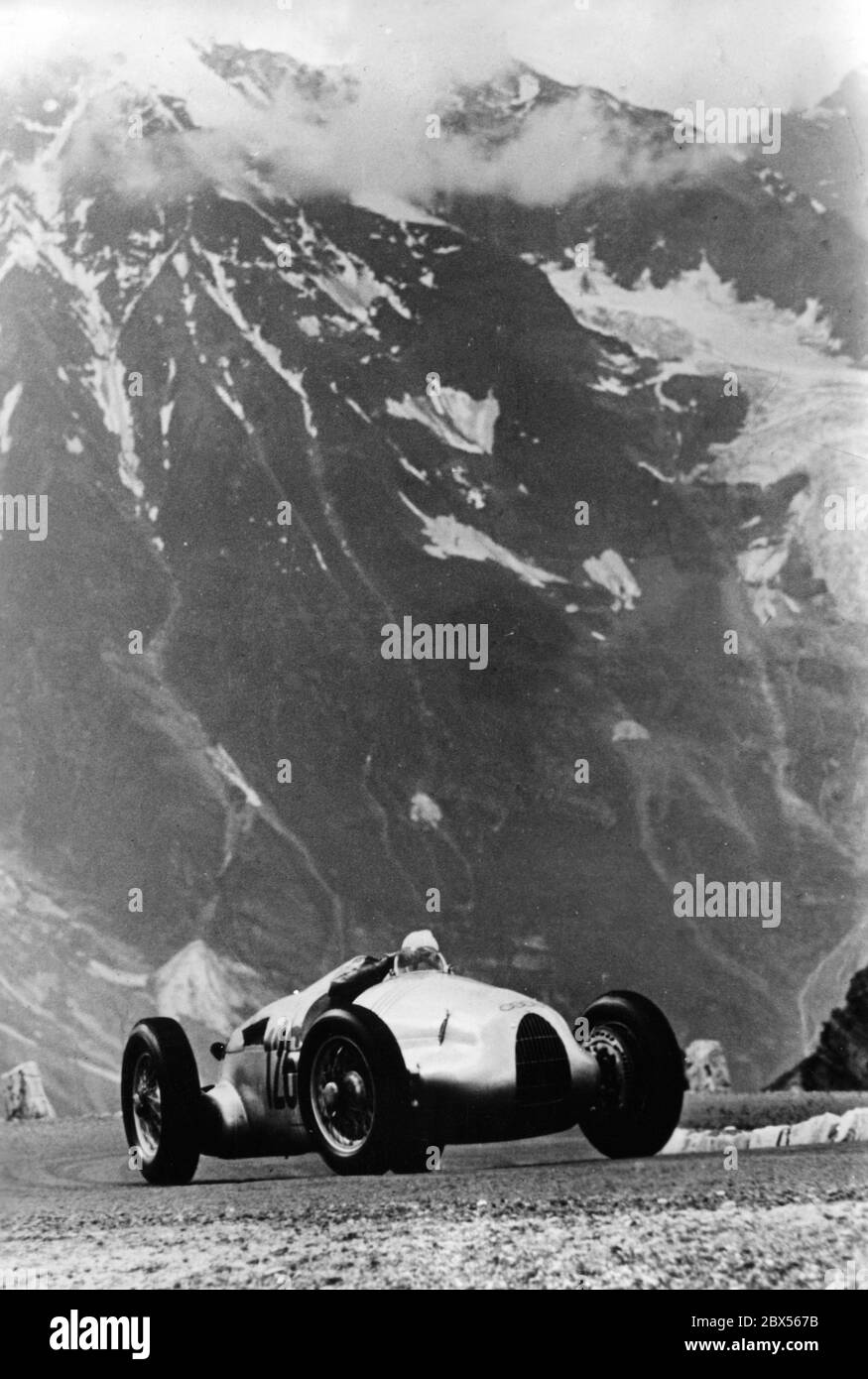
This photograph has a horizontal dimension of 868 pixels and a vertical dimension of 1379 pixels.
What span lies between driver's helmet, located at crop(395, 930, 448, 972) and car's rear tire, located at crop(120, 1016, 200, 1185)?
0.83m

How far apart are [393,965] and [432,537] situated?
162 centimetres

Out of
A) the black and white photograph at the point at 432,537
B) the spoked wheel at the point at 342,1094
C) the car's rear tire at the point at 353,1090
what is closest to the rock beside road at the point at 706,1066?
the black and white photograph at the point at 432,537

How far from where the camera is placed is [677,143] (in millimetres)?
5402

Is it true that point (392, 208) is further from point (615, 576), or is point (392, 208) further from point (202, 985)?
point (202, 985)

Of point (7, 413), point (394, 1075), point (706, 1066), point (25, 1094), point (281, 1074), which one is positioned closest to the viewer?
point (394, 1075)

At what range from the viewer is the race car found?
15.3 ft

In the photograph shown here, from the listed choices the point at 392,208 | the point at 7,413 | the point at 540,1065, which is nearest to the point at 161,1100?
the point at 540,1065

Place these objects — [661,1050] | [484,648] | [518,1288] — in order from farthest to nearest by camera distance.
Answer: [484,648] < [661,1050] < [518,1288]

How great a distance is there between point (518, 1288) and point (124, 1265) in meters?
1.31

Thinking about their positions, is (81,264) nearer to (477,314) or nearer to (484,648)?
(477,314)

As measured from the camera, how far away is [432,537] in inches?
213

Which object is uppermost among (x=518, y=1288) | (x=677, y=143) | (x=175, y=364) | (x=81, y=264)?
(x=677, y=143)

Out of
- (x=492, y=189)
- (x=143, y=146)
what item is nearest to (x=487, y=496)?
(x=492, y=189)

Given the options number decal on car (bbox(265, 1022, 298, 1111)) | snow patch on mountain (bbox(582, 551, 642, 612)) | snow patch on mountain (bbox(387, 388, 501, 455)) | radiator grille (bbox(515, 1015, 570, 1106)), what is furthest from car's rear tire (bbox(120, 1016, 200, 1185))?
snow patch on mountain (bbox(387, 388, 501, 455))
